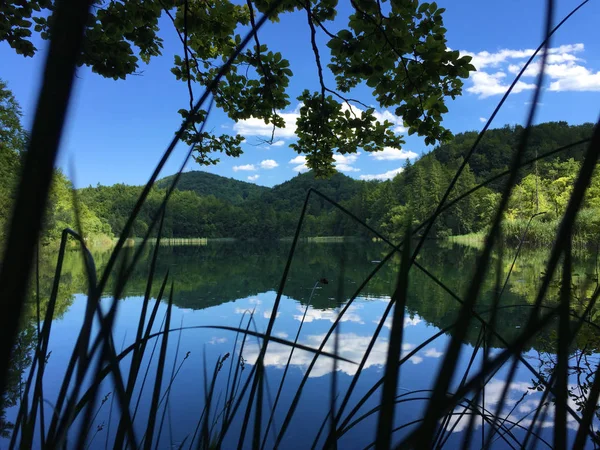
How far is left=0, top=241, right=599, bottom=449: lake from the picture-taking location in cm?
133

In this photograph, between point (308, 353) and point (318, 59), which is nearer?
point (318, 59)

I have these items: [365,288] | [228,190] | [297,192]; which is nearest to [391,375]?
[365,288]

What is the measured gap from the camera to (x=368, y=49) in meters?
1.79

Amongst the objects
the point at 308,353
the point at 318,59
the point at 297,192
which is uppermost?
the point at 297,192

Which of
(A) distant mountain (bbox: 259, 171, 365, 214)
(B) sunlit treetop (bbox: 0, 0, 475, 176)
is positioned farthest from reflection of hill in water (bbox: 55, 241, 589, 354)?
(A) distant mountain (bbox: 259, 171, 365, 214)

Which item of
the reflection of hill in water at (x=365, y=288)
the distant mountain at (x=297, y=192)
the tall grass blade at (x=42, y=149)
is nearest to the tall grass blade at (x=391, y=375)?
the tall grass blade at (x=42, y=149)

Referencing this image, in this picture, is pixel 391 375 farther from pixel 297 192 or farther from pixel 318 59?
pixel 297 192

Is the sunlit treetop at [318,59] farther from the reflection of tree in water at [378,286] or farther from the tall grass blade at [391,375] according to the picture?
the reflection of tree in water at [378,286]

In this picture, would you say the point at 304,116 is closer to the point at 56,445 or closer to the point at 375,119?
the point at 375,119

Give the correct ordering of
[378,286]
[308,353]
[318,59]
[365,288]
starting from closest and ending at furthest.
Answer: [318,59], [308,353], [365,288], [378,286]

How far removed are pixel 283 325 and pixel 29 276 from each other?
23.8 ft

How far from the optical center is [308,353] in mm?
4945

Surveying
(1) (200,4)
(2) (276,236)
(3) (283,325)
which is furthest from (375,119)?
(2) (276,236)

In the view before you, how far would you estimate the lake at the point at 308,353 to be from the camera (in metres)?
1.33
